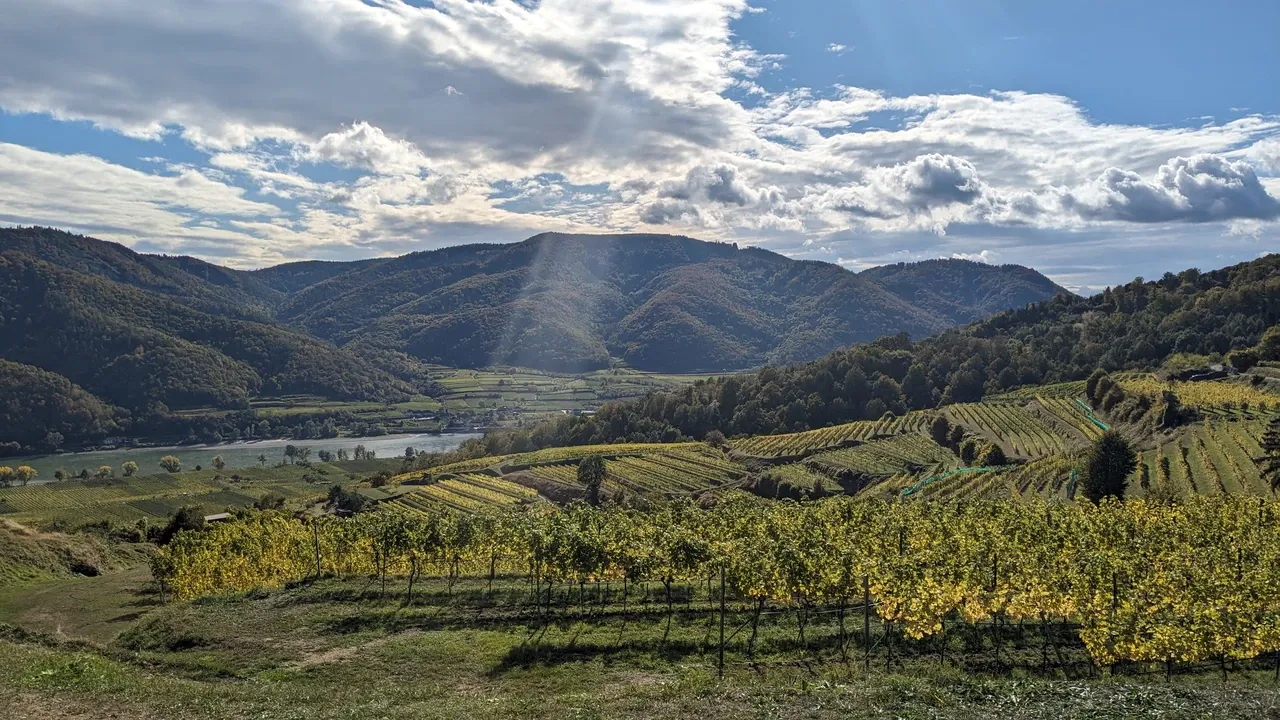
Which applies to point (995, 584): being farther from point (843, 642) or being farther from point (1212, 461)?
point (1212, 461)

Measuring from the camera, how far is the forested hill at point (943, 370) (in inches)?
5861

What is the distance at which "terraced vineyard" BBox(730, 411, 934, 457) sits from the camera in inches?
4852

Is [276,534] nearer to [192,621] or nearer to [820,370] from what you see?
[192,621]

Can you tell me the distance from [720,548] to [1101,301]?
194 m

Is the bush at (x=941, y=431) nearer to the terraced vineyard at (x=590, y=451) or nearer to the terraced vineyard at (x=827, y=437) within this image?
the terraced vineyard at (x=827, y=437)

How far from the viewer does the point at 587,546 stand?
3878 centimetres

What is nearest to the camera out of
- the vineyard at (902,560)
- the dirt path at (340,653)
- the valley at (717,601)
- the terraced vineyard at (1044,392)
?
the valley at (717,601)

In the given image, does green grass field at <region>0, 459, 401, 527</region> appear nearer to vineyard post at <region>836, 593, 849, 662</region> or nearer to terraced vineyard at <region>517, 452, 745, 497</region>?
terraced vineyard at <region>517, 452, 745, 497</region>

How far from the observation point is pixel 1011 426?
115 m

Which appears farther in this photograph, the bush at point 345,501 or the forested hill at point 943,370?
the forested hill at point 943,370

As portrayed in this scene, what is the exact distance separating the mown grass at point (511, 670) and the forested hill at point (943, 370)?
115m

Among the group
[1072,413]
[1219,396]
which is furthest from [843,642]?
[1072,413]

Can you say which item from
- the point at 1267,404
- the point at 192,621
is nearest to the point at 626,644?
the point at 192,621

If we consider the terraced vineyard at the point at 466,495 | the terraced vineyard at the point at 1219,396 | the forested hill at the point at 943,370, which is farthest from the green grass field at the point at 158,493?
the terraced vineyard at the point at 1219,396
